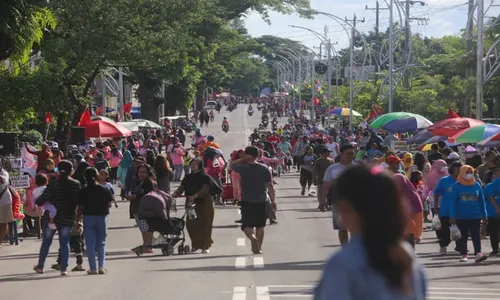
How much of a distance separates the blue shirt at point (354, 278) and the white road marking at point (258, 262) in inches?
439

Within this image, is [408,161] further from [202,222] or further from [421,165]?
[202,222]

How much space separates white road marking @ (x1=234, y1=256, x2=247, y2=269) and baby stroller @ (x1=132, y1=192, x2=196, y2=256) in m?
1.05

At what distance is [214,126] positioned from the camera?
10169 cm

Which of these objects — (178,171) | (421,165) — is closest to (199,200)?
(421,165)

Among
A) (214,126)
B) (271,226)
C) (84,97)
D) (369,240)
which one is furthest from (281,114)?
(369,240)

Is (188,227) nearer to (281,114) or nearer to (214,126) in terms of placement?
(214,126)

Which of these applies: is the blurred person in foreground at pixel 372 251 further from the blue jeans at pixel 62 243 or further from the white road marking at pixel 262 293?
the blue jeans at pixel 62 243

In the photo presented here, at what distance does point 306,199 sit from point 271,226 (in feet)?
30.7

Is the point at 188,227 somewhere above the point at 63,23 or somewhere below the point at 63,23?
below

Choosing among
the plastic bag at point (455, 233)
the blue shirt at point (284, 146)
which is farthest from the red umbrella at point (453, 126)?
the blue shirt at point (284, 146)

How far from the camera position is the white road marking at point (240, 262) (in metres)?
15.6

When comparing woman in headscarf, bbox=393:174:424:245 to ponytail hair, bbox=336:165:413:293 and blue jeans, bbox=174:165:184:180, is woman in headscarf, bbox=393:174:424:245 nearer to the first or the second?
ponytail hair, bbox=336:165:413:293

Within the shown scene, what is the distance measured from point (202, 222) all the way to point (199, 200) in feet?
1.16

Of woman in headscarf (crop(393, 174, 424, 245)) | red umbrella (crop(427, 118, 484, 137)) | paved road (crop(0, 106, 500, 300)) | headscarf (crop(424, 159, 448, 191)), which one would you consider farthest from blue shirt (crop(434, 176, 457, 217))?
red umbrella (crop(427, 118, 484, 137))
